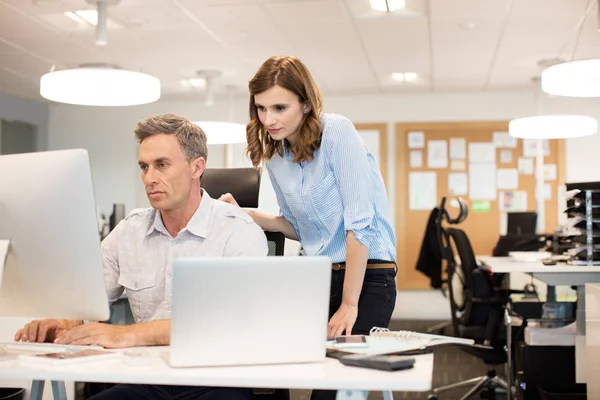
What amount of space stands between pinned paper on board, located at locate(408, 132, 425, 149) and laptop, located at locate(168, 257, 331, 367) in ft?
23.4

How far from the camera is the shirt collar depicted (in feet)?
6.12

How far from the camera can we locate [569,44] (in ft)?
19.1

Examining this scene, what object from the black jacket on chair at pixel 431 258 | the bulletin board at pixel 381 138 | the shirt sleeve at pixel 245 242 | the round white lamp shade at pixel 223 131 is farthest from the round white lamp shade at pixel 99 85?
the bulletin board at pixel 381 138

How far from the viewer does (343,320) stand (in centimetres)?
188

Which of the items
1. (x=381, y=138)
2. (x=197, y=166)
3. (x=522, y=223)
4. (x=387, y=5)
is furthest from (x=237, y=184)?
(x=381, y=138)

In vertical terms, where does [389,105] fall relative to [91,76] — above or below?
above

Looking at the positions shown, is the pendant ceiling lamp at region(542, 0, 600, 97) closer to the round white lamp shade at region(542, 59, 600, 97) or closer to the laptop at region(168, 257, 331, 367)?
the round white lamp shade at region(542, 59, 600, 97)

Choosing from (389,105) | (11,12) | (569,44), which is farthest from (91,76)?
(389,105)

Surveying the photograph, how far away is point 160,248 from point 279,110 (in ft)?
1.58

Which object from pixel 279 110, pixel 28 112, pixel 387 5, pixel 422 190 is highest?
pixel 387 5

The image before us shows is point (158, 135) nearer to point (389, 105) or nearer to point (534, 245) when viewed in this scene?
point (534, 245)

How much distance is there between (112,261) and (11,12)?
3.74 m

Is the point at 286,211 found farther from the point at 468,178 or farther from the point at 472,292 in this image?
the point at 468,178

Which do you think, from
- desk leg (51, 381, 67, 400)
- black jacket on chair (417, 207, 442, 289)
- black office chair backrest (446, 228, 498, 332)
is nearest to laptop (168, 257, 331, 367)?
desk leg (51, 381, 67, 400)
